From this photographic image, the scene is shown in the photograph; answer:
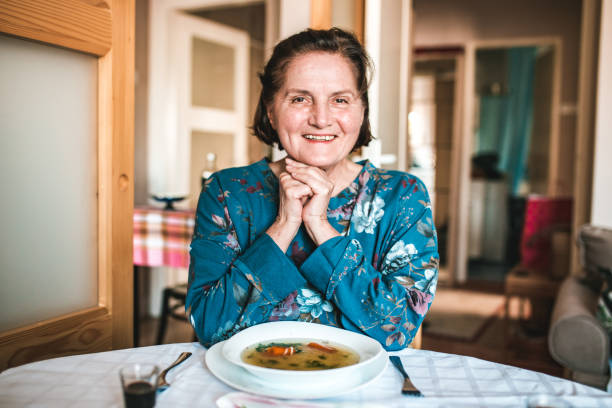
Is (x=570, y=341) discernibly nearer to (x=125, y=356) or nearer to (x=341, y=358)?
(x=341, y=358)

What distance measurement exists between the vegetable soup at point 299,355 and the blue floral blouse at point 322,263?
0.55 feet

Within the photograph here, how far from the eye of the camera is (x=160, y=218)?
8.59 ft

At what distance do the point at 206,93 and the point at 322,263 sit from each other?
342 centimetres

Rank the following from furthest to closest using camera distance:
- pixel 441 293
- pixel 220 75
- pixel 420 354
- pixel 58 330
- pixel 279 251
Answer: pixel 441 293
pixel 220 75
pixel 58 330
pixel 279 251
pixel 420 354

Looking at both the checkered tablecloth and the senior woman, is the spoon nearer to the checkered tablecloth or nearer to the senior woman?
the senior woman

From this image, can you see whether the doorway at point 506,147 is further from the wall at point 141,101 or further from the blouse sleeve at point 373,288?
the blouse sleeve at point 373,288

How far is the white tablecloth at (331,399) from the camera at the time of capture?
678 mm

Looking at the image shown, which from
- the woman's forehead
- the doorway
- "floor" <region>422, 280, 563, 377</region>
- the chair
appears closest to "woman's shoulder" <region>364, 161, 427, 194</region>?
the woman's forehead

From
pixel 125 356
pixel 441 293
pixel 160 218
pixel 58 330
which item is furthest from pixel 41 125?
pixel 441 293

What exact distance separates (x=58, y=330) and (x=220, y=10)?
12.3 feet

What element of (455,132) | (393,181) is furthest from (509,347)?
(455,132)

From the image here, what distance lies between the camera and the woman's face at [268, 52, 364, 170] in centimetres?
111

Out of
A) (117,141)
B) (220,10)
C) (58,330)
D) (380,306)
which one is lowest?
(58,330)

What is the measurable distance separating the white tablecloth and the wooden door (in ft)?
1.16
